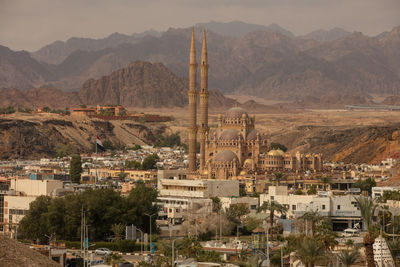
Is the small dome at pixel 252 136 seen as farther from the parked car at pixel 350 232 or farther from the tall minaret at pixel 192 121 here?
the parked car at pixel 350 232

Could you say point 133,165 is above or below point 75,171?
above

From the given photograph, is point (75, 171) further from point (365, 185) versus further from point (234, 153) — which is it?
point (365, 185)

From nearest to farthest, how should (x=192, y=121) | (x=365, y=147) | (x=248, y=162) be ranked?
1. (x=248, y=162)
2. (x=192, y=121)
3. (x=365, y=147)

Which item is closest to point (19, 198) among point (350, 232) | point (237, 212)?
point (237, 212)

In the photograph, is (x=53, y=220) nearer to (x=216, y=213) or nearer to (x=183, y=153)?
(x=216, y=213)

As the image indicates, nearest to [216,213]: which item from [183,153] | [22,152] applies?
[183,153]

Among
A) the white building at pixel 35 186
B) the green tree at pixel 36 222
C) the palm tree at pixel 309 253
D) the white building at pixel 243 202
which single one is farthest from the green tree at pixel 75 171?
the palm tree at pixel 309 253

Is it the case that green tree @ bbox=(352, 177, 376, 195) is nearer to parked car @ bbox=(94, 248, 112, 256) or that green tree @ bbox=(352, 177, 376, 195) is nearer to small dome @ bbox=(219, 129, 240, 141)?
small dome @ bbox=(219, 129, 240, 141)
